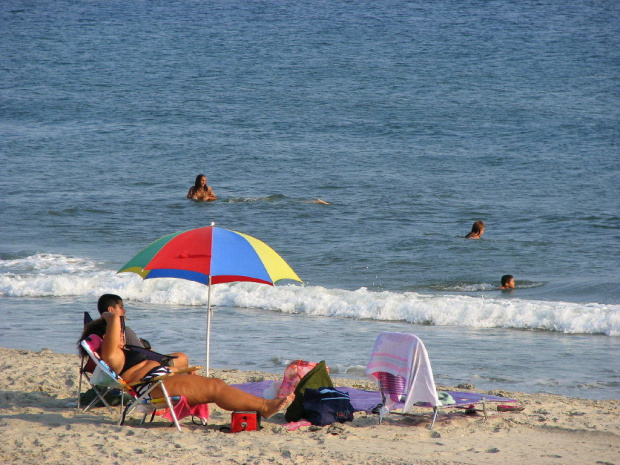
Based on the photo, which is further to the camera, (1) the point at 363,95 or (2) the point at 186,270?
(1) the point at 363,95

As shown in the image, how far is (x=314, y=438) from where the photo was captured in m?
5.31

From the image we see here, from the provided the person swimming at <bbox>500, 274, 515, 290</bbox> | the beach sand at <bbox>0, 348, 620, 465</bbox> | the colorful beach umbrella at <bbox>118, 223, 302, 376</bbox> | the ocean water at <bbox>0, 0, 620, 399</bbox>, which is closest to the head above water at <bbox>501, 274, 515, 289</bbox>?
the person swimming at <bbox>500, 274, 515, 290</bbox>

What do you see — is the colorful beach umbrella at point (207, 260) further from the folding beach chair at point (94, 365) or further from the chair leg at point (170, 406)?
the chair leg at point (170, 406)

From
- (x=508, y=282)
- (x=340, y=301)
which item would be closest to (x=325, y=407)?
(x=340, y=301)

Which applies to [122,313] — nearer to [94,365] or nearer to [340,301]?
[94,365]

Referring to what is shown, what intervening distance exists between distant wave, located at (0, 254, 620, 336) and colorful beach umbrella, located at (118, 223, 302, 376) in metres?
4.93

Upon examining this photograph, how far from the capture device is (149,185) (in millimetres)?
20891

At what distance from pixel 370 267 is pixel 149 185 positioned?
9.38 m

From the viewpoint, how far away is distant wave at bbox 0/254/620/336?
1017cm

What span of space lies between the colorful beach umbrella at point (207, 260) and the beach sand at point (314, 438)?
1.16 metres

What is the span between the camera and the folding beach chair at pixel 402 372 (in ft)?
17.9

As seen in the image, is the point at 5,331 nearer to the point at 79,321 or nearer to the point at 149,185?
the point at 79,321

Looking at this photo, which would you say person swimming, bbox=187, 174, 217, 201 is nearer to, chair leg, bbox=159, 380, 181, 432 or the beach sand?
the beach sand

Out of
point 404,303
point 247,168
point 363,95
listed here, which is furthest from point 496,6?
point 404,303
